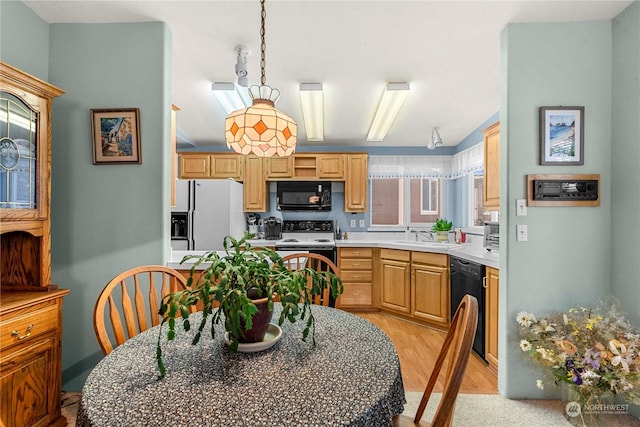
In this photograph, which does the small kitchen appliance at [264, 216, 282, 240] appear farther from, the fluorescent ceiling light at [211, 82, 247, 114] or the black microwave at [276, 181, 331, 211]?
the fluorescent ceiling light at [211, 82, 247, 114]

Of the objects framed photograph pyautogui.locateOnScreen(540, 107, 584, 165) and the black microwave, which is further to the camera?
the black microwave

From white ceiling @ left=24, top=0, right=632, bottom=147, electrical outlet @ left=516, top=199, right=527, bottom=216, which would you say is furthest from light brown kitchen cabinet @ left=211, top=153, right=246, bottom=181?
electrical outlet @ left=516, top=199, right=527, bottom=216

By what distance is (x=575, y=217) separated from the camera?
1.95 meters

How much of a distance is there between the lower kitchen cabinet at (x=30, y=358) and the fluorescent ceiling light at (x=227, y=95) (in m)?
1.86

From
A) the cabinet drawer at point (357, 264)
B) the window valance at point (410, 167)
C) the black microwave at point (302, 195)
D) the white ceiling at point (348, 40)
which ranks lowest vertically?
the cabinet drawer at point (357, 264)

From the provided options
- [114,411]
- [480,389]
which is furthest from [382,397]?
[480,389]

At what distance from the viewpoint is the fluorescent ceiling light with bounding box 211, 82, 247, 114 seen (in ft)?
8.63

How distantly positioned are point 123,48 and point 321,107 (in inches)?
67.3

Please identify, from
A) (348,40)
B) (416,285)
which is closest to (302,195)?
(416,285)

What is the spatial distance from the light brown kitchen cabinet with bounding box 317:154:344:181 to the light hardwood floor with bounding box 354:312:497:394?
1.91 metres

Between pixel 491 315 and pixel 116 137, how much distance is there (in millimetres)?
2938

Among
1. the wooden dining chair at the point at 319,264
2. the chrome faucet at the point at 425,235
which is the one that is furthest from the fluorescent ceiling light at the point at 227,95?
the chrome faucet at the point at 425,235

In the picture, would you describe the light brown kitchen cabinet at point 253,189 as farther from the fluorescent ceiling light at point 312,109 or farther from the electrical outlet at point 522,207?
the electrical outlet at point 522,207

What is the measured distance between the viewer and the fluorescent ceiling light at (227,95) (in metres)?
2.63
